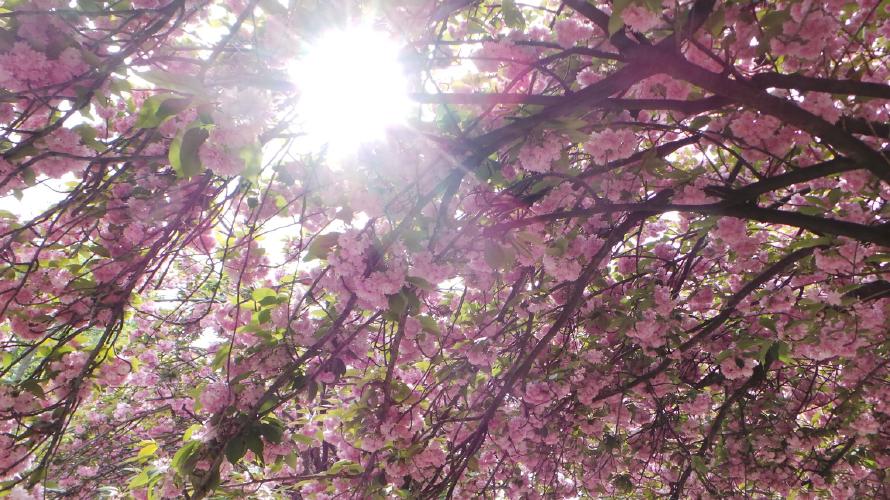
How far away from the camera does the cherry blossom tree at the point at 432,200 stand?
1.84 m

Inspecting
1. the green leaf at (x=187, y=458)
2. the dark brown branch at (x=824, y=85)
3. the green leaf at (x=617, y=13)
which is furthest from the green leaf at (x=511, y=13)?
the green leaf at (x=187, y=458)

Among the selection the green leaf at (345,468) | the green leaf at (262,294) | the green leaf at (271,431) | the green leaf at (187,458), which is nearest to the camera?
the green leaf at (187,458)

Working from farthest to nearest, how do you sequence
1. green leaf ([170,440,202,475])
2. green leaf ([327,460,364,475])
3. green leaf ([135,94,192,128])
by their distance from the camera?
green leaf ([327,460,364,475]), green leaf ([170,440,202,475]), green leaf ([135,94,192,128])

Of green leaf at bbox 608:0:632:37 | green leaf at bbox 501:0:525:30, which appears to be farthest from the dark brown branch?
green leaf at bbox 501:0:525:30

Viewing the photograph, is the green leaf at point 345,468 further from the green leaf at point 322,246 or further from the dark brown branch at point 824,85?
the dark brown branch at point 824,85

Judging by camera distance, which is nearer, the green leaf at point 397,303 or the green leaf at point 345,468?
the green leaf at point 397,303

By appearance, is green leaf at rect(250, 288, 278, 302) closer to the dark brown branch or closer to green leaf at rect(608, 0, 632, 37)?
green leaf at rect(608, 0, 632, 37)

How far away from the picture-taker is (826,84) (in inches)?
69.8

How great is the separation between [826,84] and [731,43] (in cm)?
46

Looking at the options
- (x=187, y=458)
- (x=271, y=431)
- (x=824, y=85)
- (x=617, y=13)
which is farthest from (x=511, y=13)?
(x=187, y=458)

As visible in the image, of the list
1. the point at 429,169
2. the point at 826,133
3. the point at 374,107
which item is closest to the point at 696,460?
the point at 826,133

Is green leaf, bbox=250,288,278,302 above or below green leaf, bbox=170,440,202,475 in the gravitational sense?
above

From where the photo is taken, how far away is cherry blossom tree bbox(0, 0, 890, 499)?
1.84 meters

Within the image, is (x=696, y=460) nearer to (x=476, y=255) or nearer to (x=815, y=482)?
(x=815, y=482)
